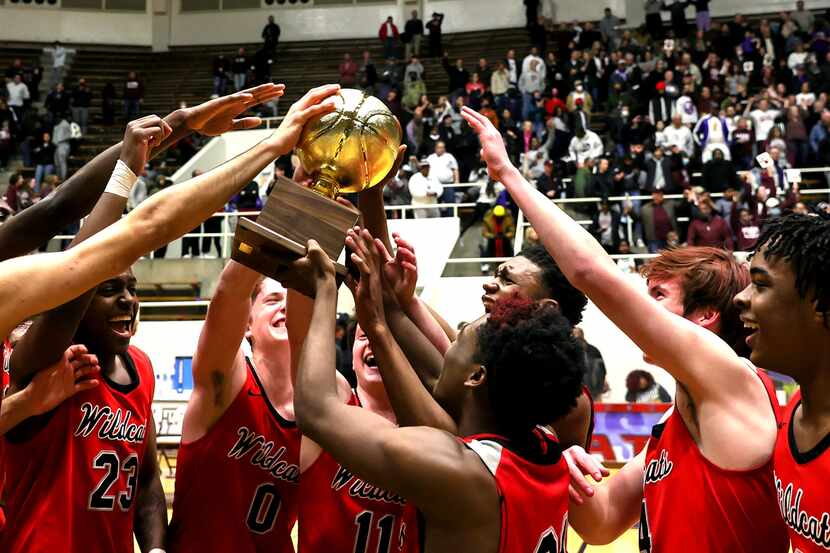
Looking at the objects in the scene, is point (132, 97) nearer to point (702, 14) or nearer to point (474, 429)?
point (702, 14)

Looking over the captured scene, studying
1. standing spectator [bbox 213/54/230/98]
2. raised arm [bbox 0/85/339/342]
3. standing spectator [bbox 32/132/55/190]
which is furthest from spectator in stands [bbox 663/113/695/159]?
raised arm [bbox 0/85/339/342]

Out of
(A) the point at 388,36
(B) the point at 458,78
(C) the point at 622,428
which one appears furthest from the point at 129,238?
(A) the point at 388,36

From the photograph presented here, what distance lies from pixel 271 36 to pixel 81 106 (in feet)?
17.1

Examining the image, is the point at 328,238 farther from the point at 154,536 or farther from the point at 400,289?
the point at 154,536

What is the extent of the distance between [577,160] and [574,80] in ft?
10.9

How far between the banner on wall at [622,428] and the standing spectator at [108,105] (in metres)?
16.1

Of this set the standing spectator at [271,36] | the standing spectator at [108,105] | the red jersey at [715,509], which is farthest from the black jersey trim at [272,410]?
the standing spectator at [271,36]

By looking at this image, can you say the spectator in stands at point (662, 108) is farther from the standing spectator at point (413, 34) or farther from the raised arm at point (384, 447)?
the raised arm at point (384, 447)

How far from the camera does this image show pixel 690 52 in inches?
746

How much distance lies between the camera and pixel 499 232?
1400 centimetres

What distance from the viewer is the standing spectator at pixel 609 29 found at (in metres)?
20.8

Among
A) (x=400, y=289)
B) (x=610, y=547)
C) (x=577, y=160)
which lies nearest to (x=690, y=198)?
(x=577, y=160)

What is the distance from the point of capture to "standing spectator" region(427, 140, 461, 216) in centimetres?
1611

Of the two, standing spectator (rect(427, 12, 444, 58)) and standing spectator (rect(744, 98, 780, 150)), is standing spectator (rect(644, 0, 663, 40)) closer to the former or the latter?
standing spectator (rect(427, 12, 444, 58))
